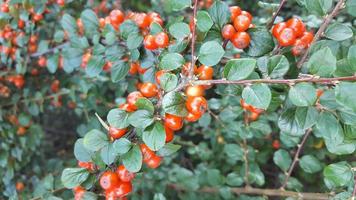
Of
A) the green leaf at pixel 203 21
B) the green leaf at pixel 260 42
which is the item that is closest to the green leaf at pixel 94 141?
the green leaf at pixel 203 21

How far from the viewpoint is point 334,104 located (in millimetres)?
1250

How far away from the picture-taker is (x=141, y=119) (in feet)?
3.90

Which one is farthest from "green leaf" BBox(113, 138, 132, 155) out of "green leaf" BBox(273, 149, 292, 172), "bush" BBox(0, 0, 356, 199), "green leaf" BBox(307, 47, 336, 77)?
"green leaf" BBox(273, 149, 292, 172)

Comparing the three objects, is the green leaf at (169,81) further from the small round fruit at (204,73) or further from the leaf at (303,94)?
the leaf at (303,94)

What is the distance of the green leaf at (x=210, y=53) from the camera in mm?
1213

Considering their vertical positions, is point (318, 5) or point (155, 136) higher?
point (318, 5)

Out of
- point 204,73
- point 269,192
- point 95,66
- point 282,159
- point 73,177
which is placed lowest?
point 269,192

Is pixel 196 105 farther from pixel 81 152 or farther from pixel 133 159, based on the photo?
pixel 81 152

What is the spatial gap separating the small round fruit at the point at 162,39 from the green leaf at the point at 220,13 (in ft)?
0.55

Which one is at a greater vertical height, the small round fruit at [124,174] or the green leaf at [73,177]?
the small round fruit at [124,174]

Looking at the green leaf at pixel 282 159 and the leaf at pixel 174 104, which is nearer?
the leaf at pixel 174 104

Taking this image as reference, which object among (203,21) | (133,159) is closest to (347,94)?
→ (203,21)

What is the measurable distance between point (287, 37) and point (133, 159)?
63 centimetres

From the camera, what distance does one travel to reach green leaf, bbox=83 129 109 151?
4.28 feet
